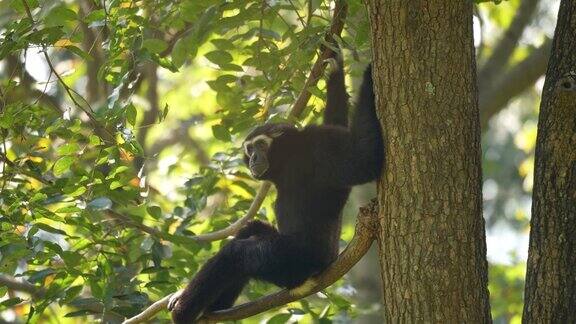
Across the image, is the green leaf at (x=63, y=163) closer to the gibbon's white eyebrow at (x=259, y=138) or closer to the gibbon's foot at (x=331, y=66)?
the gibbon's white eyebrow at (x=259, y=138)

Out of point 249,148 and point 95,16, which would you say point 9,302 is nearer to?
point 95,16

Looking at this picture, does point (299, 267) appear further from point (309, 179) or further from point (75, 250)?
point (75, 250)

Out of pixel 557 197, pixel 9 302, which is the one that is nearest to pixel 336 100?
pixel 557 197

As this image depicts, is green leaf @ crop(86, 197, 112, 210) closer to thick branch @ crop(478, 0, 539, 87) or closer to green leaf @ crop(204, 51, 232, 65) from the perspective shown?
green leaf @ crop(204, 51, 232, 65)

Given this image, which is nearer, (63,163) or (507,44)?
(63,163)

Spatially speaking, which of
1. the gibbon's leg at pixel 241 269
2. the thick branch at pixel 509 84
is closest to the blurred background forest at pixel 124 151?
the gibbon's leg at pixel 241 269

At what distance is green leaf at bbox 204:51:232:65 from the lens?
7.81 m

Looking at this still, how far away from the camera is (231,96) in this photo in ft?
26.4

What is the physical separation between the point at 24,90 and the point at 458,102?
7.05 metres

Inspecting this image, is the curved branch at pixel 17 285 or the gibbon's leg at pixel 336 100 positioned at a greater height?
the gibbon's leg at pixel 336 100

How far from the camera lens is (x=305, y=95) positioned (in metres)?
7.64

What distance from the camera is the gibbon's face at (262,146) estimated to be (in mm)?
8094

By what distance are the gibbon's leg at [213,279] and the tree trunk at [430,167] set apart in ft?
6.30

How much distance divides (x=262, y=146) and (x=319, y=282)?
5.67 ft
